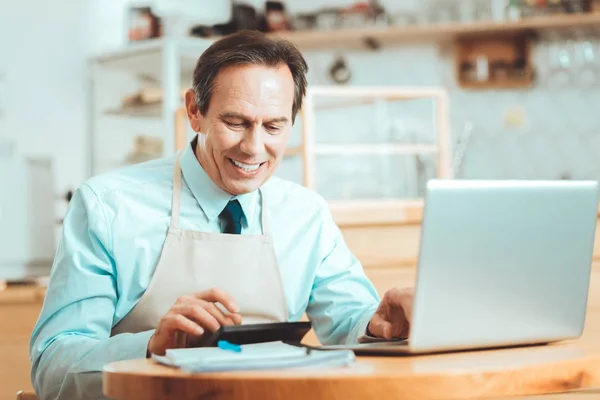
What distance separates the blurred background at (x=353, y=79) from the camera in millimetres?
4203

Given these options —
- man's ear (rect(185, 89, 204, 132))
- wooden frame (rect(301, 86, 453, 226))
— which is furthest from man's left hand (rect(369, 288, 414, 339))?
wooden frame (rect(301, 86, 453, 226))

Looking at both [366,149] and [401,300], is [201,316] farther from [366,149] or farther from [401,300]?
[366,149]

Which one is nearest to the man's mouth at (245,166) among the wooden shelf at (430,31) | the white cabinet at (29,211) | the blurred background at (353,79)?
the white cabinet at (29,211)

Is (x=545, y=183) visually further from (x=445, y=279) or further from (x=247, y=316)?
(x=247, y=316)

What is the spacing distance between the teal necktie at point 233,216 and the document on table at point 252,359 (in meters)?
0.62

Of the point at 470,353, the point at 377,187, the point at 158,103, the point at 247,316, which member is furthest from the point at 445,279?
the point at 158,103

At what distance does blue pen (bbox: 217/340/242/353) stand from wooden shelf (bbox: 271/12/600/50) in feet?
11.3

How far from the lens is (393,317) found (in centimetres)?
133

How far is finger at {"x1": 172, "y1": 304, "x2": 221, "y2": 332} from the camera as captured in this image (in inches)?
43.4

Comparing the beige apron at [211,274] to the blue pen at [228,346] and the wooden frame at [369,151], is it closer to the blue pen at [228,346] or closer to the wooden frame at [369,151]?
the blue pen at [228,346]

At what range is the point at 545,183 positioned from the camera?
104 centimetres

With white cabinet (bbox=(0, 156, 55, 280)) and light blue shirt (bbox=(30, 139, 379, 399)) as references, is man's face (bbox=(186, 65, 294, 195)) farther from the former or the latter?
white cabinet (bbox=(0, 156, 55, 280))

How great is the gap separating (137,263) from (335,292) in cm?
42

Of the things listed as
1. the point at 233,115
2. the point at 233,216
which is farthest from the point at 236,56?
the point at 233,216
